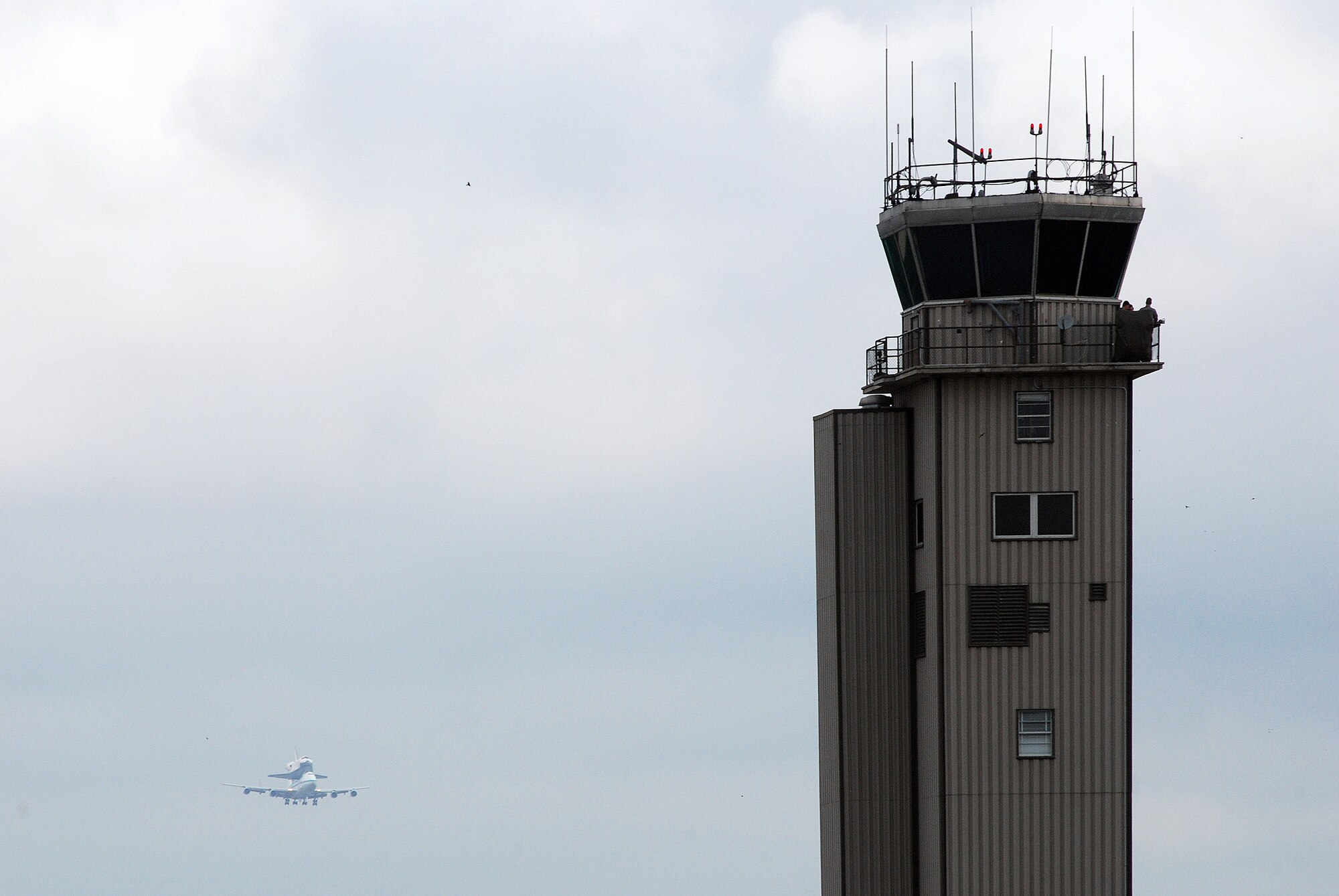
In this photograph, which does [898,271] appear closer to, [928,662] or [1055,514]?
[1055,514]

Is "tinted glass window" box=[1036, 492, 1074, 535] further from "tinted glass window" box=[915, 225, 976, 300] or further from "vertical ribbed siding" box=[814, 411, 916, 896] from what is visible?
"tinted glass window" box=[915, 225, 976, 300]

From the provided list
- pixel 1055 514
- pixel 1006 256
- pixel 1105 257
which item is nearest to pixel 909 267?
pixel 1006 256

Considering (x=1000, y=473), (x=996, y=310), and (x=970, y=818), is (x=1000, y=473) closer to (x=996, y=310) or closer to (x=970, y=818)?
(x=996, y=310)

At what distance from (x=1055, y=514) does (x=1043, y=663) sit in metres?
3.66

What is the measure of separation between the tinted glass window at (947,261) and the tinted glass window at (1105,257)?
9.45 ft

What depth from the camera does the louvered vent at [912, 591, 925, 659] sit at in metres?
56.1

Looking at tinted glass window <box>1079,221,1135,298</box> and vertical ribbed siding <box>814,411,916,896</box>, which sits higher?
tinted glass window <box>1079,221,1135,298</box>

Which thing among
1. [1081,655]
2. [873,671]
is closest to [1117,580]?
[1081,655]

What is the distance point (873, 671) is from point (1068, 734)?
209 inches

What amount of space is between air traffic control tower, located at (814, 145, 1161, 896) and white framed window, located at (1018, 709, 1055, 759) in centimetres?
4

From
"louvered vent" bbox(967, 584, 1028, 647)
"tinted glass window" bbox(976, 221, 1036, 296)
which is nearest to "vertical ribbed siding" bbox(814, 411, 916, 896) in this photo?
"louvered vent" bbox(967, 584, 1028, 647)

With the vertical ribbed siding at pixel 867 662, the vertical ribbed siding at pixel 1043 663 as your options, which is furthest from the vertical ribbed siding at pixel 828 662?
the vertical ribbed siding at pixel 1043 663

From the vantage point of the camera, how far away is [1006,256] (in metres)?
56.0

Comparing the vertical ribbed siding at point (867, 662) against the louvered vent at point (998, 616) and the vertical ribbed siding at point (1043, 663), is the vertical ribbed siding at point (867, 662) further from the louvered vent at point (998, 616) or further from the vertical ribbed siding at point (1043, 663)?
the louvered vent at point (998, 616)
